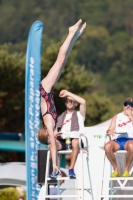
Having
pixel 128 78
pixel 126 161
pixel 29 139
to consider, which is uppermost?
pixel 128 78

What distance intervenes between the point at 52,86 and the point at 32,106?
5361 millimetres

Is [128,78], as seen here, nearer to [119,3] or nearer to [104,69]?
[104,69]

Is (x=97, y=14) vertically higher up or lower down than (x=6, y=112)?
higher up

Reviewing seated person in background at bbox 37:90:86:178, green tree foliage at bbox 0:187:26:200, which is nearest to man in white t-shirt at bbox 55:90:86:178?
seated person in background at bbox 37:90:86:178

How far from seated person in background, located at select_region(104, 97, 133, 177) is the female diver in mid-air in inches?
32.8

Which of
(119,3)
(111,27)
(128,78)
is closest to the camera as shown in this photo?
(128,78)

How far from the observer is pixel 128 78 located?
9488 centimetres

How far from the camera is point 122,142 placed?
9039mm

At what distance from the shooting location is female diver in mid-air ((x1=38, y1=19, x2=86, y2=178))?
332 inches

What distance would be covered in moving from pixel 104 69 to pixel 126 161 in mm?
96285

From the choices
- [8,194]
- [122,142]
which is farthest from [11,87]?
[122,142]

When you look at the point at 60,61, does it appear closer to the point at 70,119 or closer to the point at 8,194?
the point at 70,119

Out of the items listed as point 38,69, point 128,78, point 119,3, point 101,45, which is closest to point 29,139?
point 38,69

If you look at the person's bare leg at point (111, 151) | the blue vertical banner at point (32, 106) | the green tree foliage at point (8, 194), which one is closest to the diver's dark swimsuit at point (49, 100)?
the person's bare leg at point (111, 151)
